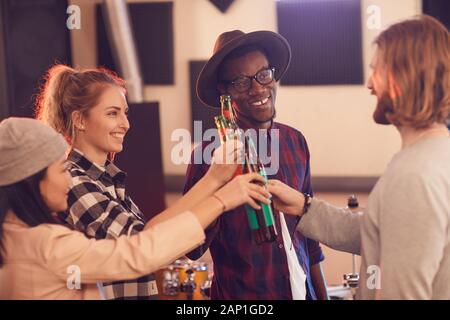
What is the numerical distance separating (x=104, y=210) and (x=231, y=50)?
1.95 ft

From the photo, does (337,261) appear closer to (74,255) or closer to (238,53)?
(238,53)

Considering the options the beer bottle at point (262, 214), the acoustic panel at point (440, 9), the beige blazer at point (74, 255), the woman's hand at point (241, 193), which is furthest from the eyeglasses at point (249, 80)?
the acoustic panel at point (440, 9)

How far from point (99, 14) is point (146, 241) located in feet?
9.55

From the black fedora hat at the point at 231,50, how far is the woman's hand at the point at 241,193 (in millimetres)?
530

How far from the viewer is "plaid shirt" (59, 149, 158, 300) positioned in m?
1.56

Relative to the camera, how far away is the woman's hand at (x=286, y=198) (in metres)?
1.61

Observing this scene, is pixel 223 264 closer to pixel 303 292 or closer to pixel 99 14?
pixel 303 292

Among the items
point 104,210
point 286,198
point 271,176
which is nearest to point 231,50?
point 271,176

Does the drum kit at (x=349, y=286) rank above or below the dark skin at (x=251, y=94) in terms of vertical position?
below

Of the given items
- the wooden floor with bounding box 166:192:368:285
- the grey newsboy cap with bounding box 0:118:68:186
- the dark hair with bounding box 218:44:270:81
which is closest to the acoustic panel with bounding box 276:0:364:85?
the wooden floor with bounding box 166:192:368:285

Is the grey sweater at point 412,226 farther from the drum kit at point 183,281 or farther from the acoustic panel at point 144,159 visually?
the acoustic panel at point 144,159

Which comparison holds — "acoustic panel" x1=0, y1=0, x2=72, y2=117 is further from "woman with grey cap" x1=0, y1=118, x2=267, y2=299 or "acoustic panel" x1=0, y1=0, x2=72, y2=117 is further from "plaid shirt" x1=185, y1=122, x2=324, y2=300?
"woman with grey cap" x1=0, y1=118, x2=267, y2=299

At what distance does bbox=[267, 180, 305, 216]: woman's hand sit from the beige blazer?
0.99 feet
